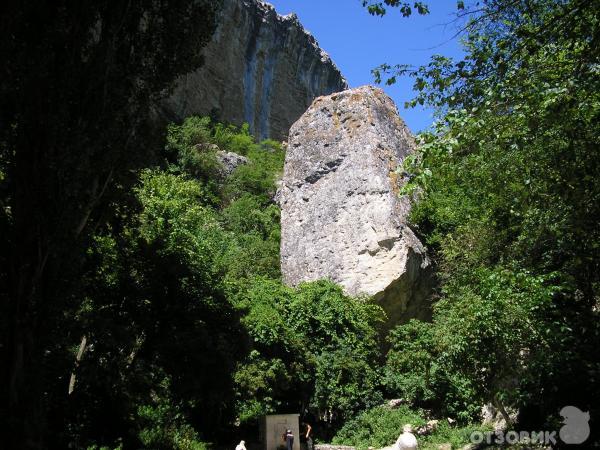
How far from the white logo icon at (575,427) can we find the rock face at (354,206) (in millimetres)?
7302

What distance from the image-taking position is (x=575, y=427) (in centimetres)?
768

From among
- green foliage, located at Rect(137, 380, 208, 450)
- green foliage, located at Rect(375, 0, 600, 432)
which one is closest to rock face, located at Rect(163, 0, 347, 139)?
green foliage, located at Rect(137, 380, 208, 450)

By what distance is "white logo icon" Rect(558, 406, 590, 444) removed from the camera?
7.58m

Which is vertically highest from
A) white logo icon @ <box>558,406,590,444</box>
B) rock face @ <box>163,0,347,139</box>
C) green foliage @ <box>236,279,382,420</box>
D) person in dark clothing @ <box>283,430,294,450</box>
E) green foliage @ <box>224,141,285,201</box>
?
rock face @ <box>163,0,347,139</box>

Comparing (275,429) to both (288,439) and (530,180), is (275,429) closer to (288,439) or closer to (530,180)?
(288,439)

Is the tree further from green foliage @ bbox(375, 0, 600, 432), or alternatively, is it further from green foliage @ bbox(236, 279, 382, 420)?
green foliage @ bbox(236, 279, 382, 420)

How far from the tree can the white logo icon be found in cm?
677

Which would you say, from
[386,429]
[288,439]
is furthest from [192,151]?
[288,439]

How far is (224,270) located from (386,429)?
511cm

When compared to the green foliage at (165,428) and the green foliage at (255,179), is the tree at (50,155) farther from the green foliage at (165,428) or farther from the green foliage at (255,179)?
the green foliage at (255,179)

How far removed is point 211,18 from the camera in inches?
333

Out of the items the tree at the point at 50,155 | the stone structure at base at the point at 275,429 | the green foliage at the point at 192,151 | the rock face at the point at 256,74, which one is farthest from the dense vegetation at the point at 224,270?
the rock face at the point at 256,74

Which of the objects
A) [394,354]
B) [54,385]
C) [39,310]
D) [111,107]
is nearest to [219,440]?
[394,354]

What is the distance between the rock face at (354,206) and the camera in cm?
1538
